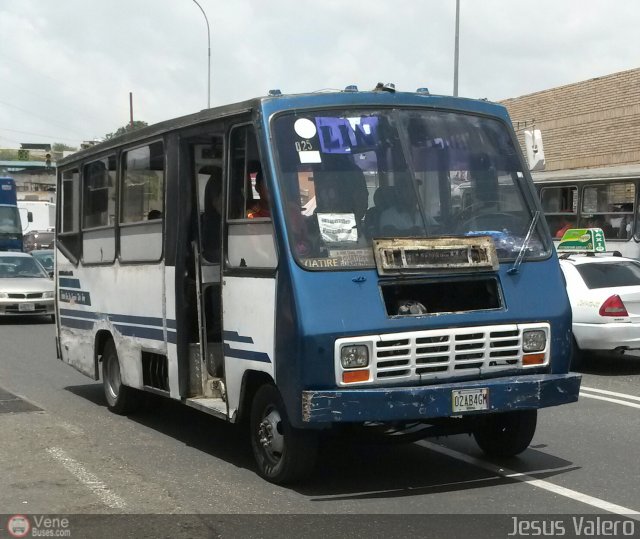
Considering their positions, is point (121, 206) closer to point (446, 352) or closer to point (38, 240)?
point (446, 352)

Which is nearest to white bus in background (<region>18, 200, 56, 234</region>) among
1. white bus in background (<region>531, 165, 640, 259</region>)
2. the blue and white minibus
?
white bus in background (<region>531, 165, 640, 259</region>)

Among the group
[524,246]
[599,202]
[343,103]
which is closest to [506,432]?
[524,246]

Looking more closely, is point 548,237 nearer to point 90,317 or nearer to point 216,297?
point 216,297

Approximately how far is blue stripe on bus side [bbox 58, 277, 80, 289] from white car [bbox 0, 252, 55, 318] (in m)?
9.39

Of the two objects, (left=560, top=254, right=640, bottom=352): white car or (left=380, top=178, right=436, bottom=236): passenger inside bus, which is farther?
(left=560, top=254, right=640, bottom=352): white car

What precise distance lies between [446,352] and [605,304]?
683 centimetres

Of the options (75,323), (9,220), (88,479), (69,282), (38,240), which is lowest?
(88,479)

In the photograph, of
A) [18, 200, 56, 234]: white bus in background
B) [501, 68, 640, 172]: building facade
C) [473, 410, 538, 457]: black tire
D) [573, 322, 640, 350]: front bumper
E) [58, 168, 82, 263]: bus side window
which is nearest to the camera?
[473, 410, 538, 457]: black tire

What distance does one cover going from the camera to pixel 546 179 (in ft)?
68.5

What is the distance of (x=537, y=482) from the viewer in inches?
289

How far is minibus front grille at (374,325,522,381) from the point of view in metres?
6.82

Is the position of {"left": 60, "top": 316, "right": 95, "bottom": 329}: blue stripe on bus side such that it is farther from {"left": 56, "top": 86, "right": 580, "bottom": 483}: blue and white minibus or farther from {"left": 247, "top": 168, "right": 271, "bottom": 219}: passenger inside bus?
{"left": 247, "top": 168, "right": 271, "bottom": 219}: passenger inside bus

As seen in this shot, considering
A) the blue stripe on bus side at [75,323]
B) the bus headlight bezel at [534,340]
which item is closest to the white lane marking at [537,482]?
the bus headlight bezel at [534,340]

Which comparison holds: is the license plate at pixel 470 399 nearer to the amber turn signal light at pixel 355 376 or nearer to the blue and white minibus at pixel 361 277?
the blue and white minibus at pixel 361 277
